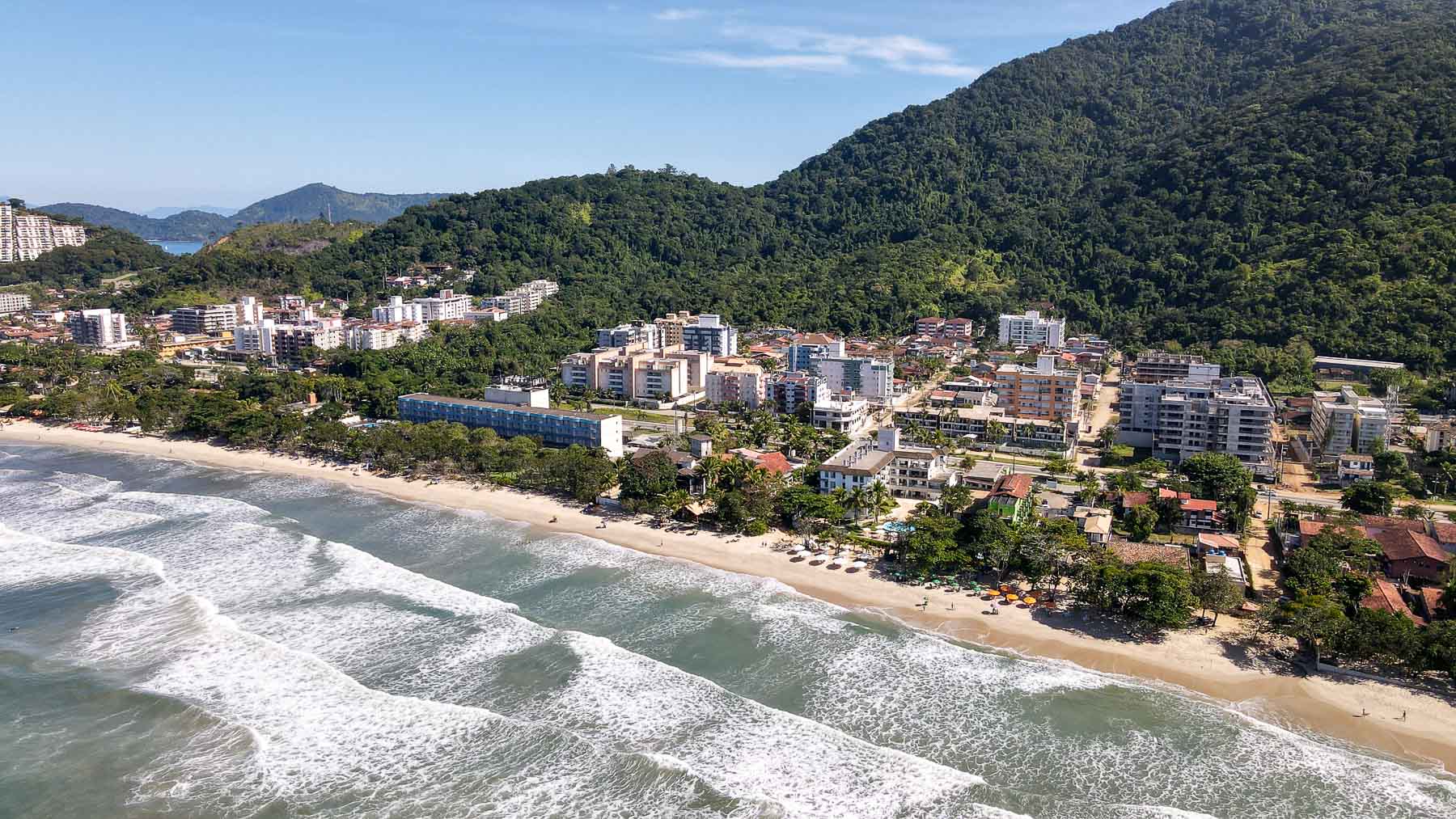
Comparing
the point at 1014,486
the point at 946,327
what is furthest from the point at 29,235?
the point at 1014,486

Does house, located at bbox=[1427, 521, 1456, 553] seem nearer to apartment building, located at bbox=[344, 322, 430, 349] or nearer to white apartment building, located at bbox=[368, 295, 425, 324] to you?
apartment building, located at bbox=[344, 322, 430, 349]

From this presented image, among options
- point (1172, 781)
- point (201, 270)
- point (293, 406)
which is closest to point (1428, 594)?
point (1172, 781)

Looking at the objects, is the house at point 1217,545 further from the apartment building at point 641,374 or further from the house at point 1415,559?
the apartment building at point 641,374

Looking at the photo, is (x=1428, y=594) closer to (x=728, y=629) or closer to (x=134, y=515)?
(x=728, y=629)

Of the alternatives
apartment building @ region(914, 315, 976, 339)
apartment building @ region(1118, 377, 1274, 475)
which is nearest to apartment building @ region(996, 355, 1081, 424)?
apartment building @ region(1118, 377, 1274, 475)

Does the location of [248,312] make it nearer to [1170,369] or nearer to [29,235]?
[29,235]

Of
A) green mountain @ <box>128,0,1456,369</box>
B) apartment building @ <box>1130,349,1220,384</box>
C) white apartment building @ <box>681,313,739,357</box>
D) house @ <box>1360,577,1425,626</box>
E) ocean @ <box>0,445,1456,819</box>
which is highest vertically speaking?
green mountain @ <box>128,0,1456,369</box>
